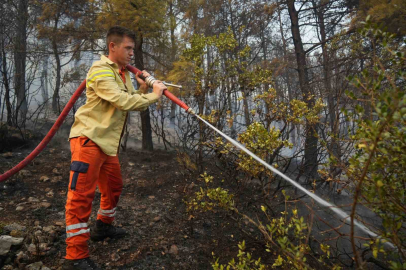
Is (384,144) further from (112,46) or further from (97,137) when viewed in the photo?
(112,46)

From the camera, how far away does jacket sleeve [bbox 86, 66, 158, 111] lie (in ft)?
7.82

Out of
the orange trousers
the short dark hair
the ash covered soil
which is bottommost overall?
the ash covered soil

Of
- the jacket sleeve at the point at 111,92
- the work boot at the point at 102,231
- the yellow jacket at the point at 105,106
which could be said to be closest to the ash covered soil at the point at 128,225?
the work boot at the point at 102,231

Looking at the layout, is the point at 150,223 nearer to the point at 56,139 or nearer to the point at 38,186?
the point at 38,186

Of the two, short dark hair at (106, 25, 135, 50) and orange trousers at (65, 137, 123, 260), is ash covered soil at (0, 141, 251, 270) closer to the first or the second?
orange trousers at (65, 137, 123, 260)

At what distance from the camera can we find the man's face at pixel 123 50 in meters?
2.72

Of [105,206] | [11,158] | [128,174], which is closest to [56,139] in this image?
[11,158]

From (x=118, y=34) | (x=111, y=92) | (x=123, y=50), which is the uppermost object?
(x=118, y=34)

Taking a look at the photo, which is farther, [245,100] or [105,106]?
[245,100]

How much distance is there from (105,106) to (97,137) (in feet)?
0.99

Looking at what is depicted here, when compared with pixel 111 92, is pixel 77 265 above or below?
below

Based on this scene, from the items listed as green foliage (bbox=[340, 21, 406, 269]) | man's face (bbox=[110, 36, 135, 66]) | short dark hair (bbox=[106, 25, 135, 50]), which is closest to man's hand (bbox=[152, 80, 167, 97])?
man's face (bbox=[110, 36, 135, 66])

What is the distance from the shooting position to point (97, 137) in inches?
97.3

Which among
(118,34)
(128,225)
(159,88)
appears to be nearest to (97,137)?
(159,88)
